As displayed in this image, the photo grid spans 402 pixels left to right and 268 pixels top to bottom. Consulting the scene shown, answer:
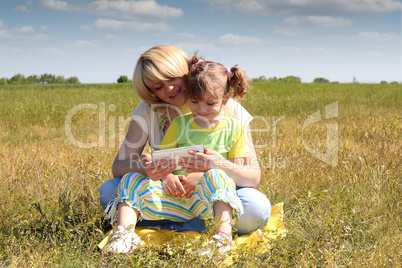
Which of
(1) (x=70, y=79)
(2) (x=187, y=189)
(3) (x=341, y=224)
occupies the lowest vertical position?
(3) (x=341, y=224)

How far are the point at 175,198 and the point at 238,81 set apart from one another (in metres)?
1.01

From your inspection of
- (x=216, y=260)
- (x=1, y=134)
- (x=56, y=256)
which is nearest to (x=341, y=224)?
(x=216, y=260)

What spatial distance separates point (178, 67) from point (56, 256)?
5.09ft

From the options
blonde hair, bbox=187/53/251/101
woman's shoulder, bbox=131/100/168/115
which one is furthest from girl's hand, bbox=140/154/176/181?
woman's shoulder, bbox=131/100/168/115

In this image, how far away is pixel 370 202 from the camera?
3379 mm

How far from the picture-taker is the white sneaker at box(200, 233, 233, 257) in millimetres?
2418

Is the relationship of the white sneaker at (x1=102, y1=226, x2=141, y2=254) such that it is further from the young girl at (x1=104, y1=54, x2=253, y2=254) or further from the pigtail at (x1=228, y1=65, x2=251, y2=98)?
the pigtail at (x1=228, y1=65, x2=251, y2=98)

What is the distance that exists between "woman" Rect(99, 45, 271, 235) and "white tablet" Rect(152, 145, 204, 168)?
0.14 feet

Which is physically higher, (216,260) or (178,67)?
(178,67)

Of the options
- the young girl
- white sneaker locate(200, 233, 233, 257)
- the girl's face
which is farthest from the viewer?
the girl's face

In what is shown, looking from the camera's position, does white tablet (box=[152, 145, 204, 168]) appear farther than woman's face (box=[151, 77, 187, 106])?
No

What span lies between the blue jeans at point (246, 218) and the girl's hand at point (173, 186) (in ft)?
0.86

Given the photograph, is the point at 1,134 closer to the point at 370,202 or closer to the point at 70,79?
the point at 370,202

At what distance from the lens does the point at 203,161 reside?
283 centimetres
